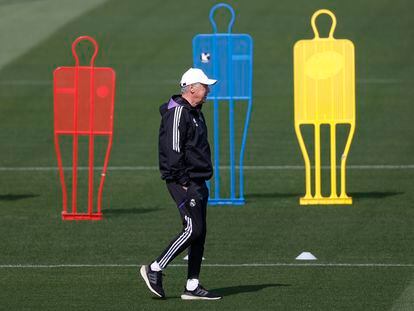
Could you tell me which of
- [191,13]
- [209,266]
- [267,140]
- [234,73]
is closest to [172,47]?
[191,13]

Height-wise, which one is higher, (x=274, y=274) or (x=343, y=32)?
(x=343, y=32)

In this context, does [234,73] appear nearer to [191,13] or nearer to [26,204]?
[26,204]

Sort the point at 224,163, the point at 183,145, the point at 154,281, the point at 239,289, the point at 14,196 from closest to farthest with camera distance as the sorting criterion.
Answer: the point at 183,145
the point at 154,281
the point at 239,289
the point at 14,196
the point at 224,163

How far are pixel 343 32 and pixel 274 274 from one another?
2206 cm

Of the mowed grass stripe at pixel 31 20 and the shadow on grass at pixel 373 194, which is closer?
the shadow on grass at pixel 373 194

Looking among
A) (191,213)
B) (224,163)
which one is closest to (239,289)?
(191,213)

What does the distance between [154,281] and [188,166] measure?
3.90 feet

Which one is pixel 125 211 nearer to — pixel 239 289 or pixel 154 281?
pixel 239 289

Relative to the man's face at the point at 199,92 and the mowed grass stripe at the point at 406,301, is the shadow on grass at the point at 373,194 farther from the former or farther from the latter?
the man's face at the point at 199,92

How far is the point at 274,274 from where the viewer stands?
1539cm

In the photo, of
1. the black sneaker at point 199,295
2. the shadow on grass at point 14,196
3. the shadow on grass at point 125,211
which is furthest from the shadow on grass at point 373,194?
the black sneaker at point 199,295

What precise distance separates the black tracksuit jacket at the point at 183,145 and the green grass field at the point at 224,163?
1.29m

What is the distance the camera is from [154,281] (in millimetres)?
14062

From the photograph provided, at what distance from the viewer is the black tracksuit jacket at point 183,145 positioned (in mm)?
13805
